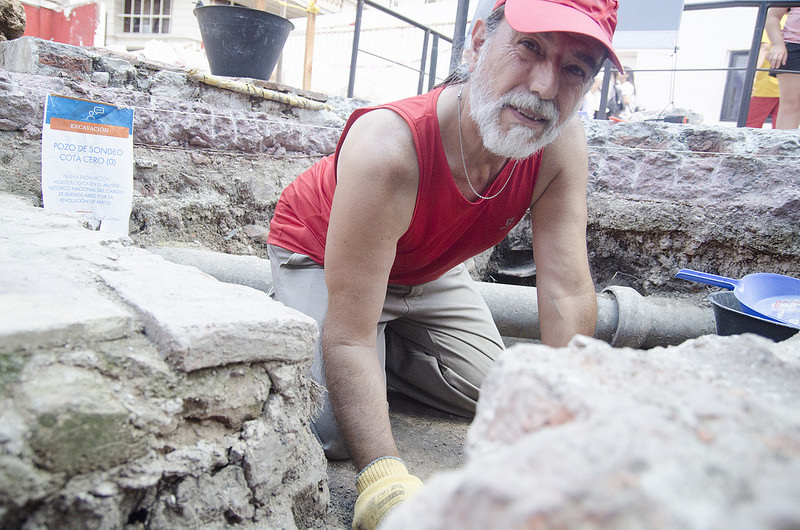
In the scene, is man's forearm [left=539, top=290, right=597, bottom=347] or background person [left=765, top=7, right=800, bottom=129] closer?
man's forearm [left=539, top=290, right=597, bottom=347]

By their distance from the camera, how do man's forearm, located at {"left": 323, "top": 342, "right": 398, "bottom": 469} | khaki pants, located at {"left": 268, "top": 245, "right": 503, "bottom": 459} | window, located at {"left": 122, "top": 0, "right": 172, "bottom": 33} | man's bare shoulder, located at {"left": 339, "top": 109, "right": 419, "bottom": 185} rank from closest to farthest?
man's forearm, located at {"left": 323, "top": 342, "right": 398, "bottom": 469} → man's bare shoulder, located at {"left": 339, "top": 109, "right": 419, "bottom": 185} → khaki pants, located at {"left": 268, "top": 245, "right": 503, "bottom": 459} → window, located at {"left": 122, "top": 0, "right": 172, "bottom": 33}

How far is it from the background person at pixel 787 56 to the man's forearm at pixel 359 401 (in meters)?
3.75

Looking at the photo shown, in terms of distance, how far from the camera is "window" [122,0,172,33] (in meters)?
14.0

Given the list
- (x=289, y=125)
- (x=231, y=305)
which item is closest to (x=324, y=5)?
(x=289, y=125)

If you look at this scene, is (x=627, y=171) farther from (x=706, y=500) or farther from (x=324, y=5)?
(x=324, y=5)

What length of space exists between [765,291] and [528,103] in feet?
5.37

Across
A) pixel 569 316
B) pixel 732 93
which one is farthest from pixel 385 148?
pixel 732 93

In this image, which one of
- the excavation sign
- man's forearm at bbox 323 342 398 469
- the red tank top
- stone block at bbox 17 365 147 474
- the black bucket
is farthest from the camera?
the black bucket

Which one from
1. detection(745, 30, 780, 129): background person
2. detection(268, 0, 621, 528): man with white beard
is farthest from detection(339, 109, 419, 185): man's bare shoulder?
detection(745, 30, 780, 129): background person

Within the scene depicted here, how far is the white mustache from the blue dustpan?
1186 millimetres

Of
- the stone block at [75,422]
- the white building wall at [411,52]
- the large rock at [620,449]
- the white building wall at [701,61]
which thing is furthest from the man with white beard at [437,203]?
the white building wall at [701,61]

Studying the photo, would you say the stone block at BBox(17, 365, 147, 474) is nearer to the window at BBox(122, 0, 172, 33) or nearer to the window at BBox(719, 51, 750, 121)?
the window at BBox(719, 51, 750, 121)

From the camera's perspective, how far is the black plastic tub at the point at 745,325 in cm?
211

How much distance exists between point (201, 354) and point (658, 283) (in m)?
3.16
